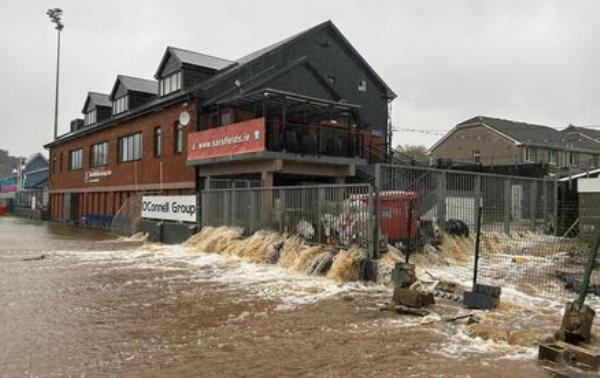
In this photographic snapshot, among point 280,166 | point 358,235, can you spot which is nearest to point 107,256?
point 280,166

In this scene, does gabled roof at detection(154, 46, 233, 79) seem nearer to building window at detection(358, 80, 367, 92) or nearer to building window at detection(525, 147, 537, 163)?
building window at detection(358, 80, 367, 92)

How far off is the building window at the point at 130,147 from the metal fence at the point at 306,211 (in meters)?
12.3

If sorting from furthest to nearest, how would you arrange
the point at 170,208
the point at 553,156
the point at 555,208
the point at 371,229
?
the point at 553,156, the point at 170,208, the point at 555,208, the point at 371,229

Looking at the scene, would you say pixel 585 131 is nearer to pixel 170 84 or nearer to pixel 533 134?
pixel 533 134

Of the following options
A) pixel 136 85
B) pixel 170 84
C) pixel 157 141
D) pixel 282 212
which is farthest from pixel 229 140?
pixel 136 85

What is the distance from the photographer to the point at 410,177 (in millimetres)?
14602

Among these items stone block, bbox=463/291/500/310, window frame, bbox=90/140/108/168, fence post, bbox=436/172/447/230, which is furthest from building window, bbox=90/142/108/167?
stone block, bbox=463/291/500/310

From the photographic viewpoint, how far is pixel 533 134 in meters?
49.8

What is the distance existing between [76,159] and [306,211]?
29.9m

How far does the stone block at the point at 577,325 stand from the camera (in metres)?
6.52

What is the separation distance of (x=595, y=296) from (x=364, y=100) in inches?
906

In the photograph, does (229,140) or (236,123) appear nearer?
(229,140)

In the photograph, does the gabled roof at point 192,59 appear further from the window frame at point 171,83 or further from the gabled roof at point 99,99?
the gabled roof at point 99,99

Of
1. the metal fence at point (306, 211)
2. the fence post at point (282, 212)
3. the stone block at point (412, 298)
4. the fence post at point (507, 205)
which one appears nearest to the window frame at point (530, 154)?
the fence post at point (507, 205)
